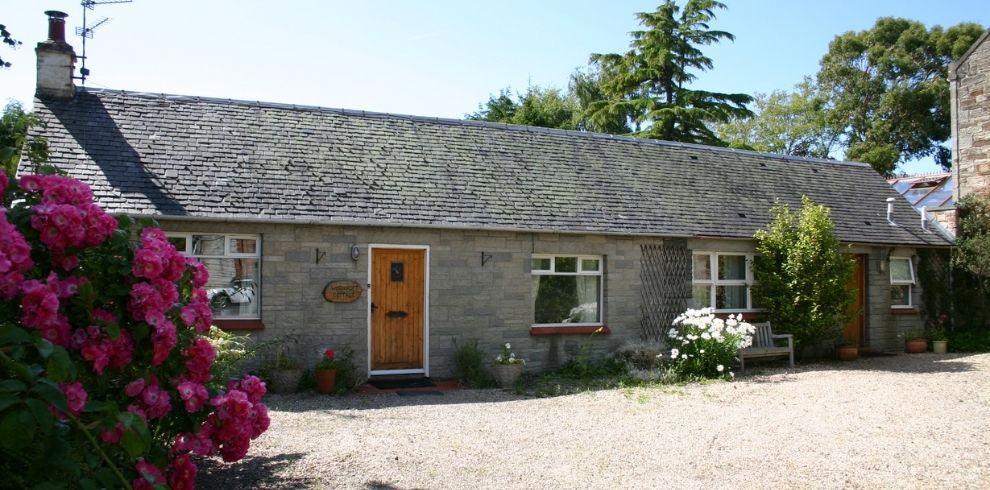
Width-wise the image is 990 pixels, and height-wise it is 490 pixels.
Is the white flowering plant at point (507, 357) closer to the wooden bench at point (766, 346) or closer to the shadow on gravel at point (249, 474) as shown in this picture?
the wooden bench at point (766, 346)

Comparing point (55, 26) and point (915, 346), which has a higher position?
point (55, 26)

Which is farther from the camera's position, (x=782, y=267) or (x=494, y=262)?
(x=782, y=267)

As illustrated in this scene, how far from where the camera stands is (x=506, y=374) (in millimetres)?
12039

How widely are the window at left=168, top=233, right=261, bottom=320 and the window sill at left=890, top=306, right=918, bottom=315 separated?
13787 millimetres

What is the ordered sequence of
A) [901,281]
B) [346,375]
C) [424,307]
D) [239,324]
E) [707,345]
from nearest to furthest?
[239,324] < [346,375] < [424,307] < [707,345] < [901,281]

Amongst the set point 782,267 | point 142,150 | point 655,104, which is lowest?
point 782,267

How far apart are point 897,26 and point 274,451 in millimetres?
41288

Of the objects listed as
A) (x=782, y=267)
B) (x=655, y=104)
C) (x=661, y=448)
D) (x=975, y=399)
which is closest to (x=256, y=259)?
(x=661, y=448)

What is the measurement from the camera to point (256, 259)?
11.7 metres

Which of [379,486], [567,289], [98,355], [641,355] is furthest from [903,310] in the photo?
[98,355]

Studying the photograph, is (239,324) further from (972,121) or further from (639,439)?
(972,121)

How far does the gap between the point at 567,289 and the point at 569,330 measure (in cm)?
80

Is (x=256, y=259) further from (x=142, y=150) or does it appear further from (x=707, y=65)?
(x=707, y=65)

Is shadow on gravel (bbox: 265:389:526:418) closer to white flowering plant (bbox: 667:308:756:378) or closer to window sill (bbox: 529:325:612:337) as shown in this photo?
window sill (bbox: 529:325:612:337)
